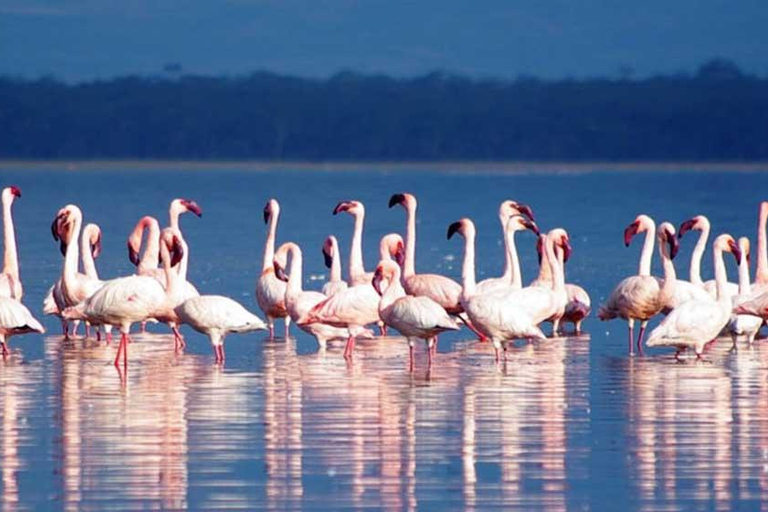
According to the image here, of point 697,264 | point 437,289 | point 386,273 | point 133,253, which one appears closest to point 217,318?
point 386,273

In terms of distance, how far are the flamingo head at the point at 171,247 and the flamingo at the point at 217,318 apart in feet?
2.58

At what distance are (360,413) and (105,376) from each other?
8.71ft

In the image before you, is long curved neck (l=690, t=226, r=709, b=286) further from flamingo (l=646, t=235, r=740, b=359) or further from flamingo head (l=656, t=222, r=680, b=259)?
flamingo (l=646, t=235, r=740, b=359)

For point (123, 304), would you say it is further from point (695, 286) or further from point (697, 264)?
point (697, 264)

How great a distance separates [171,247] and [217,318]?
4.11 feet

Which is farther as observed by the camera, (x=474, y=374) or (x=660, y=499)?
(x=474, y=374)

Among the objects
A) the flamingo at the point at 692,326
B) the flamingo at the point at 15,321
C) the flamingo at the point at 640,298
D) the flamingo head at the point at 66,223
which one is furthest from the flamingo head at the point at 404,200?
the flamingo at the point at 15,321

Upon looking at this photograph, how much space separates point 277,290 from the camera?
55.0ft

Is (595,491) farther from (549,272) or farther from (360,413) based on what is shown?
(549,272)

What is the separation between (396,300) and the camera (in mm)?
14297

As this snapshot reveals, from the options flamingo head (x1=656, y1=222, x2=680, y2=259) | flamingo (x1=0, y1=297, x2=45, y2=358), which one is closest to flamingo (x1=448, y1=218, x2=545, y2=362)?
flamingo head (x1=656, y1=222, x2=680, y2=259)

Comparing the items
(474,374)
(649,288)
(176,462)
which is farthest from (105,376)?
(649,288)

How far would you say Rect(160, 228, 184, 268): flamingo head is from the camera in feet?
50.3

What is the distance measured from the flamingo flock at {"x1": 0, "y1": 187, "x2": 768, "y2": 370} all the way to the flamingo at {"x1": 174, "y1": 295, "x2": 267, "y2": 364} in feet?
0.03
